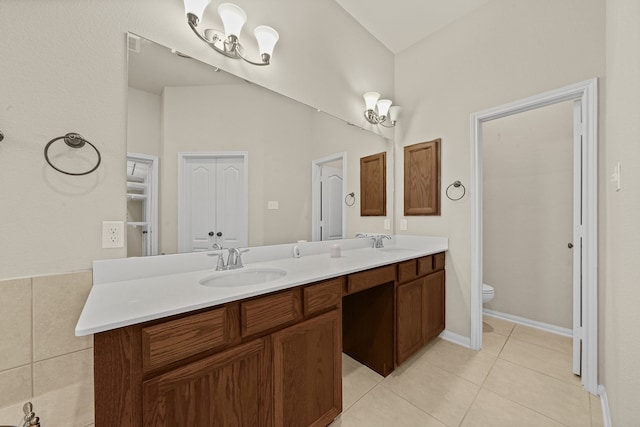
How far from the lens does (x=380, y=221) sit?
2479 mm

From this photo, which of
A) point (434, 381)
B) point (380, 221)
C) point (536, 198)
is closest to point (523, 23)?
point (536, 198)

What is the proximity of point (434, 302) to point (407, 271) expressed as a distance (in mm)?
602

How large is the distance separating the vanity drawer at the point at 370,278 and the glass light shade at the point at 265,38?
1.45 meters

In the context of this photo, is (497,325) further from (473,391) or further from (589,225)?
(589,225)

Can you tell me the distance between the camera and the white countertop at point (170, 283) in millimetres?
739

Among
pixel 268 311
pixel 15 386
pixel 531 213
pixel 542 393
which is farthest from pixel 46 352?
pixel 531 213

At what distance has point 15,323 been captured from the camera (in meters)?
0.89

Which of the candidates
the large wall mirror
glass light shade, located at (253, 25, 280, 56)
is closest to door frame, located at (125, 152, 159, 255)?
the large wall mirror

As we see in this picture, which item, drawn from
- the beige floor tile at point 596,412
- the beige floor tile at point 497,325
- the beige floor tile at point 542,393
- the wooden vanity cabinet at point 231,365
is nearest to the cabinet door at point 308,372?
the wooden vanity cabinet at point 231,365

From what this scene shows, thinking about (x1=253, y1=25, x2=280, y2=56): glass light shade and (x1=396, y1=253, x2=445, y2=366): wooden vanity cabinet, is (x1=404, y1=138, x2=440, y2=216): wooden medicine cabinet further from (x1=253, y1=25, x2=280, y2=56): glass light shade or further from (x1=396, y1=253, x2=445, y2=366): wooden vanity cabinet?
(x1=253, y1=25, x2=280, y2=56): glass light shade

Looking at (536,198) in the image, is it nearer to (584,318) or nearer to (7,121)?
(584,318)

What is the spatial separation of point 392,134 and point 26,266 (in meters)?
2.78

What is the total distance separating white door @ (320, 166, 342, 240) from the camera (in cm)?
198

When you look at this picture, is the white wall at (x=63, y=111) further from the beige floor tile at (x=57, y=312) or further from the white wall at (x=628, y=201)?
the white wall at (x=628, y=201)
